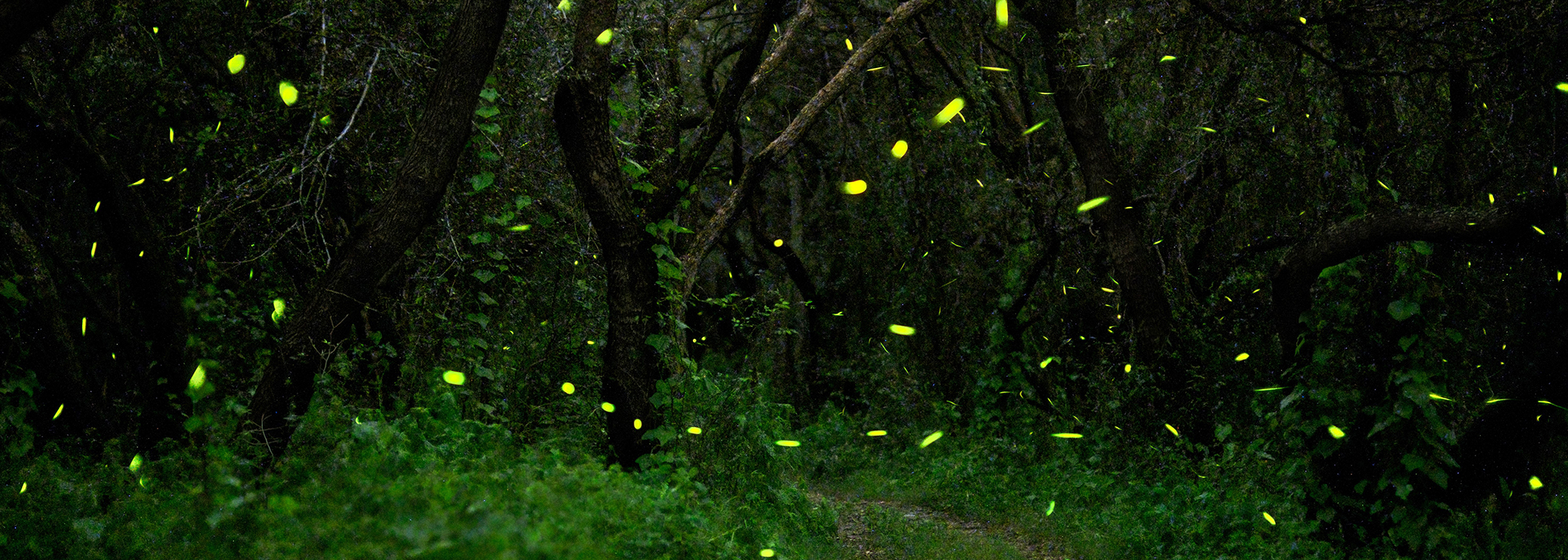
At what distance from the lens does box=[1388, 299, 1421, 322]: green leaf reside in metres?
6.47

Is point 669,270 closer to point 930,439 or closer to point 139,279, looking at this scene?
point 139,279

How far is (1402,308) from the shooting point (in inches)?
256

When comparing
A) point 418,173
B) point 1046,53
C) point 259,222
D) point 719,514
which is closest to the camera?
point 418,173

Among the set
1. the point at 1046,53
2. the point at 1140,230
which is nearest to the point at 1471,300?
the point at 1140,230

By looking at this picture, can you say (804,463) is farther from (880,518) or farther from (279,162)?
(279,162)

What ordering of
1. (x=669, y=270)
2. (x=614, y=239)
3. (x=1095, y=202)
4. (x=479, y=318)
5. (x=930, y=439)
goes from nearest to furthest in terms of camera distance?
(x=479, y=318) → (x=614, y=239) → (x=669, y=270) → (x=1095, y=202) → (x=930, y=439)

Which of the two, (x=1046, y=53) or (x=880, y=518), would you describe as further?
(x=1046, y=53)

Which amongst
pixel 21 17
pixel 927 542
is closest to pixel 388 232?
pixel 21 17

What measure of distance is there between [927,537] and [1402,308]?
3.65 metres

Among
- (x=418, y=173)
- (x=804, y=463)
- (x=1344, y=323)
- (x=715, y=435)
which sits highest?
(x=418, y=173)

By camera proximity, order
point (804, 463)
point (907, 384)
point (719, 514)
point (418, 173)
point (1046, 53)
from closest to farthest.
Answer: point (418, 173), point (719, 514), point (1046, 53), point (804, 463), point (907, 384)

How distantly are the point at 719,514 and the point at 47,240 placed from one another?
15.0 feet

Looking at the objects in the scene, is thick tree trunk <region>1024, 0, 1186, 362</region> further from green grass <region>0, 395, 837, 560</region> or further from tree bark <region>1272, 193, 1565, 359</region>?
green grass <region>0, 395, 837, 560</region>

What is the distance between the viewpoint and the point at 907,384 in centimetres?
1485
